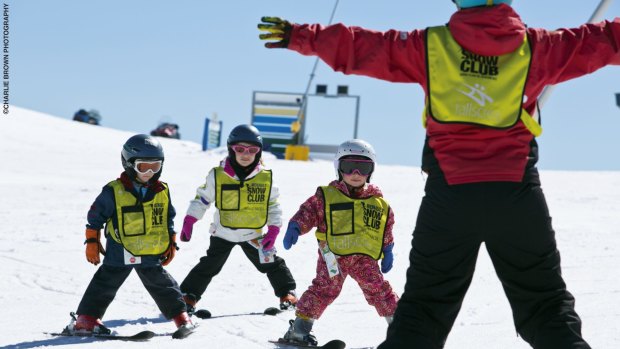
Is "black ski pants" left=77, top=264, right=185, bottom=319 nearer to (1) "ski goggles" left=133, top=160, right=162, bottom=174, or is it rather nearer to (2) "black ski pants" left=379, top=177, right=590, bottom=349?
(1) "ski goggles" left=133, top=160, right=162, bottom=174

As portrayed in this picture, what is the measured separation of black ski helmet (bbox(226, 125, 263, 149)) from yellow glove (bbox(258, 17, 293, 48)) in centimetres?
321

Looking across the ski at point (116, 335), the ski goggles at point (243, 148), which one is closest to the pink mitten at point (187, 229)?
the ski goggles at point (243, 148)

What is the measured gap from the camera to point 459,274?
3.11 meters

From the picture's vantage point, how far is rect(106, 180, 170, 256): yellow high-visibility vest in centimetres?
538

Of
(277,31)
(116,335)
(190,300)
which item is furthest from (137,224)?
(277,31)

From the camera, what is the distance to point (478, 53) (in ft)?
10.2

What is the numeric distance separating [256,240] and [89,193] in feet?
31.2

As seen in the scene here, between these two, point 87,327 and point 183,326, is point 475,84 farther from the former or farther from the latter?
point 87,327

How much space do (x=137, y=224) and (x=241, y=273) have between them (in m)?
3.24

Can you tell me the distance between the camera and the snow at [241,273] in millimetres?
5480

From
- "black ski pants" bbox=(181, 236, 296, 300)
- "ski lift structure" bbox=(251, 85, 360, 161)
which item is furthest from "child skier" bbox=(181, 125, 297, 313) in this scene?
"ski lift structure" bbox=(251, 85, 360, 161)

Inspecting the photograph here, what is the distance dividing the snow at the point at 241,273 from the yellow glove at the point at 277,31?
7.72 feet

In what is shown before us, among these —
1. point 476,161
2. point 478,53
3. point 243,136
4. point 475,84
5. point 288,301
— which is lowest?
point 288,301

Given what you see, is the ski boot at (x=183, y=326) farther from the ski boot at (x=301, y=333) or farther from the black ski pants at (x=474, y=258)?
the black ski pants at (x=474, y=258)
